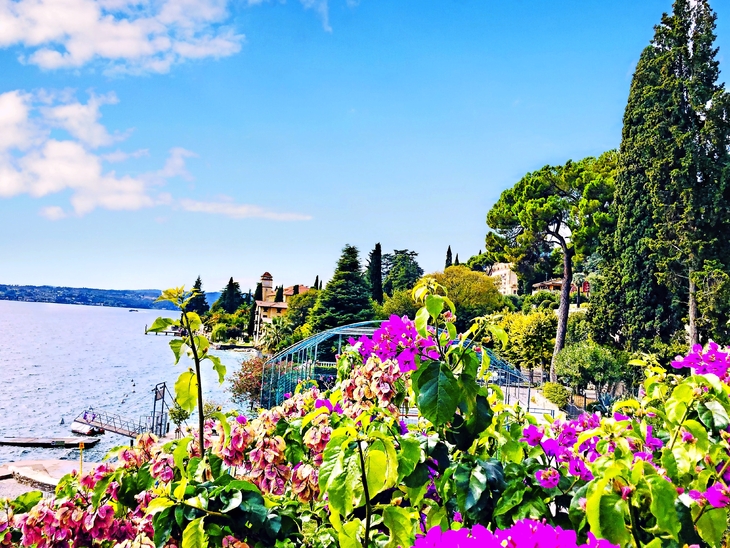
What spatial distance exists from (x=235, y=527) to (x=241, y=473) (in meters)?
0.65

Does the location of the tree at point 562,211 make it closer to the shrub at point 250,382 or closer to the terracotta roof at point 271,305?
the shrub at point 250,382

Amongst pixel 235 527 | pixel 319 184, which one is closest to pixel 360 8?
pixel 235 527

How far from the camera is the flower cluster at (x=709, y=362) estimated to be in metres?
1.83

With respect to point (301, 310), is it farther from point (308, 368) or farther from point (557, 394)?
point (557, 394)

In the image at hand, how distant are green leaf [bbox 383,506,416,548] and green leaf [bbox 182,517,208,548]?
1.21ft

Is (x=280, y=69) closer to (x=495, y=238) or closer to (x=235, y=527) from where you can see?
(x=235, y=527)

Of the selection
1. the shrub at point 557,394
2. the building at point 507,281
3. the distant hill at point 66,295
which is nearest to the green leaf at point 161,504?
the shrub at point 557,394

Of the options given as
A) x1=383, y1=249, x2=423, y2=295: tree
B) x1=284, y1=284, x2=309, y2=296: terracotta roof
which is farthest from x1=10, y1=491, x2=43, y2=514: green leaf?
x1=284, y1=284, x2=309, y2=296: terracotta roof

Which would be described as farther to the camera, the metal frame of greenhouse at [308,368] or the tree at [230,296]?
the tree at [230,296]

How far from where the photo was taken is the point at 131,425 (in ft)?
66.7

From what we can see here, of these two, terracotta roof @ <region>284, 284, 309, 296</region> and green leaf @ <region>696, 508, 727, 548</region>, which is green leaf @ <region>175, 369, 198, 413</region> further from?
terracotta roof @ <region>284, 284, 309, 296</region>

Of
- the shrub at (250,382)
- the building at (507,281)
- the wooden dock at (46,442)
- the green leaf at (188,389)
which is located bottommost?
the wooden dock at (46,442)

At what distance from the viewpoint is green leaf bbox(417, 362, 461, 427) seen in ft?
3.95

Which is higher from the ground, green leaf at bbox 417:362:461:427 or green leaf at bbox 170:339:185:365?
green leaf at bbox 170:339:185:365
